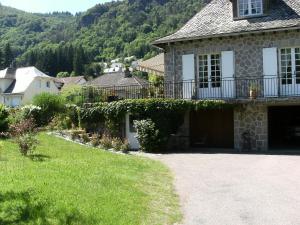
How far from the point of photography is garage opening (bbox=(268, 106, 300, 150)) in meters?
24.2

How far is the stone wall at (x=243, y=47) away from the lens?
20.5 meters

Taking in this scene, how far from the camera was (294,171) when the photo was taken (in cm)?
1402

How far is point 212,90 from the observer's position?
72.5 feet

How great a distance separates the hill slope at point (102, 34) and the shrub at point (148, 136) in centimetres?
8348

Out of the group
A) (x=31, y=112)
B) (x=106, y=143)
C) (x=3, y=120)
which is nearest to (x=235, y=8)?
(x=106, y=143)

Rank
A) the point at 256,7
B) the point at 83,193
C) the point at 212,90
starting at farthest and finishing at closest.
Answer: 1. the point at 212,90
2. the point at 256,7
3. the point at 83,193

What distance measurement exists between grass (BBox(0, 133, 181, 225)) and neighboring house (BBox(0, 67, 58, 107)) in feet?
146

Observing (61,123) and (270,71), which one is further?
(61,123)

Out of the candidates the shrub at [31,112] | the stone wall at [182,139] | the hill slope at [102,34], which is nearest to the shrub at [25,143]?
the stone wall at [182,139]

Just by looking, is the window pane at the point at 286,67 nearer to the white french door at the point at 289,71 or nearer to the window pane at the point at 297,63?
the white french door at the point at 289,71

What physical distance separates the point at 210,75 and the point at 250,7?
12.9ft

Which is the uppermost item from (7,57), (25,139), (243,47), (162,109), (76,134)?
(7,57)

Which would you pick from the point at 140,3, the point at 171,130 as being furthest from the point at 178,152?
the point at 140,3

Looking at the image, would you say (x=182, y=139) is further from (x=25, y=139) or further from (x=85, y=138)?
(x=25, y=139)
